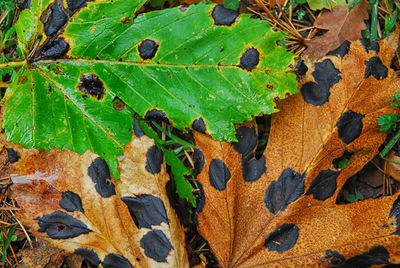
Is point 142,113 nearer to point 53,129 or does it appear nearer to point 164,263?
point 53,129

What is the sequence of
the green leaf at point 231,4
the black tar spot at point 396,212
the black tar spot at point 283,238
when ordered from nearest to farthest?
the black tar spot at point 396,212 → the black tar spot at point 283,238 → the green leaf at point 231,4

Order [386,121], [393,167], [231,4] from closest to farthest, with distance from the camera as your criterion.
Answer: [386,121], [393,167], [231,4]

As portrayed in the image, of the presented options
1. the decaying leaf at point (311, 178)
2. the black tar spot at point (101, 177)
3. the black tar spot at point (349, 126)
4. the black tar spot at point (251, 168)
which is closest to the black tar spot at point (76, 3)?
the black tar spot at point (101, 177)

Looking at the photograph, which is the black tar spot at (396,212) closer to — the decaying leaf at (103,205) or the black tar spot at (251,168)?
the black tar spot at (251,168)

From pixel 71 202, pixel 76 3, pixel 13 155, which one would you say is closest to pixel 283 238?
pixel 71 202

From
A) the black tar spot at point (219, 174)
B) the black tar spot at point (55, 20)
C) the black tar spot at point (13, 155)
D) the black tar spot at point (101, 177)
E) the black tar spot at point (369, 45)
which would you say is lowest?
the black tar spot at point (219, 174)

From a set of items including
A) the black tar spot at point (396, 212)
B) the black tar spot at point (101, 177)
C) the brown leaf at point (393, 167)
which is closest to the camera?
the black tar spot at point (396, 212)

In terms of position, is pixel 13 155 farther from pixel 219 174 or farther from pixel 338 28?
pixel 338 28

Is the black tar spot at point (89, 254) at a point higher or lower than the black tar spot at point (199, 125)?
lower
